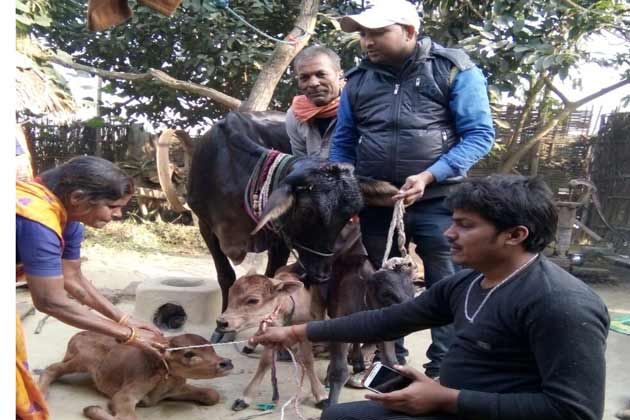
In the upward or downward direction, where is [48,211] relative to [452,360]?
upward

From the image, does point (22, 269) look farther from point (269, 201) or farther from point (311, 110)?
point (311, 110)

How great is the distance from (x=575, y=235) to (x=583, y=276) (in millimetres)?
2528

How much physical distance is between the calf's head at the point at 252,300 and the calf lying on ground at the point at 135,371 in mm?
226

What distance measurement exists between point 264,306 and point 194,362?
0.45 metres

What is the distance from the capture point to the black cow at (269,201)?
10.2 feet

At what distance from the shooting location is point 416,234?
335 centimetres

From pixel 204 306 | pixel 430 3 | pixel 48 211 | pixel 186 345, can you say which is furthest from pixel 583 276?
pixel 48 211

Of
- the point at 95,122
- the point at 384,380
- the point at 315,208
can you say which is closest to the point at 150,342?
the point at 315,208

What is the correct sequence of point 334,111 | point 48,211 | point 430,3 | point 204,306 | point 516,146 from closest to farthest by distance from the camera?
point 48,211
point 334,111
point 204,306
point 430,3
point 516,146

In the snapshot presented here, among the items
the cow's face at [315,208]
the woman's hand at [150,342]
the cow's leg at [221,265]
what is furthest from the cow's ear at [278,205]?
the cow's leg at [221,265]

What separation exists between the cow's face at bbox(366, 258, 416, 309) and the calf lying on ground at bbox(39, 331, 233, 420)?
86 centimetres

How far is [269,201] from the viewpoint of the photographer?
3152 millimetres

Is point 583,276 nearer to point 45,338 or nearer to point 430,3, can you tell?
point 430,3

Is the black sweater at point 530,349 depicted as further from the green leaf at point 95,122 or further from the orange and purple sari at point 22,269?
the green leaf at point 95,122
